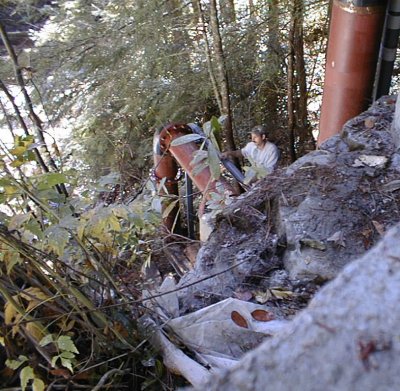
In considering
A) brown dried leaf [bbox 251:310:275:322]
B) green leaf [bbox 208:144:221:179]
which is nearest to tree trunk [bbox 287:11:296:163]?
green leaf [bbox 208:144:221:179]

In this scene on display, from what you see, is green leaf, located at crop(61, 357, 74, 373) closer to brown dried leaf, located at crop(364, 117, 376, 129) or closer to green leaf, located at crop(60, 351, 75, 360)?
green leaf, located at crop(60, 351, 75, 360)

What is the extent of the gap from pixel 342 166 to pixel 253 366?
242cm

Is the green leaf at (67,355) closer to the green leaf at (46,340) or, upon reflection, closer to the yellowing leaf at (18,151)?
the green leaf at (46,340)

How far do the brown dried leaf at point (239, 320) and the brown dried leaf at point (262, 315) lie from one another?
0.06 m

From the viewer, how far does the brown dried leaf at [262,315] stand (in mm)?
1817

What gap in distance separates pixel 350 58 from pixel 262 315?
2939 millimetres

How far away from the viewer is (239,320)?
5.82ft

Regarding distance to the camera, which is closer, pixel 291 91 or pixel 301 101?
pixel 291 91

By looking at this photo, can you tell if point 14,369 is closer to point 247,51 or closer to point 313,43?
point 247,51

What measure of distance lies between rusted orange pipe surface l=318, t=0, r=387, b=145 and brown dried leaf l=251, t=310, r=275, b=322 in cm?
282

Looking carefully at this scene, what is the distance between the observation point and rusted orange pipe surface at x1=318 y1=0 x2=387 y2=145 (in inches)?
143

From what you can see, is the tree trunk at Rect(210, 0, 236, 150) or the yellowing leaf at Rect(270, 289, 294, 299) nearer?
the yellowing leaf at Rect(270, 289, 294, 299)

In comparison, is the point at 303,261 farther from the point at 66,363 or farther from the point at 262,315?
the point at 66,363

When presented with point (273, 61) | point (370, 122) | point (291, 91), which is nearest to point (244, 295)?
point (370, 122)
